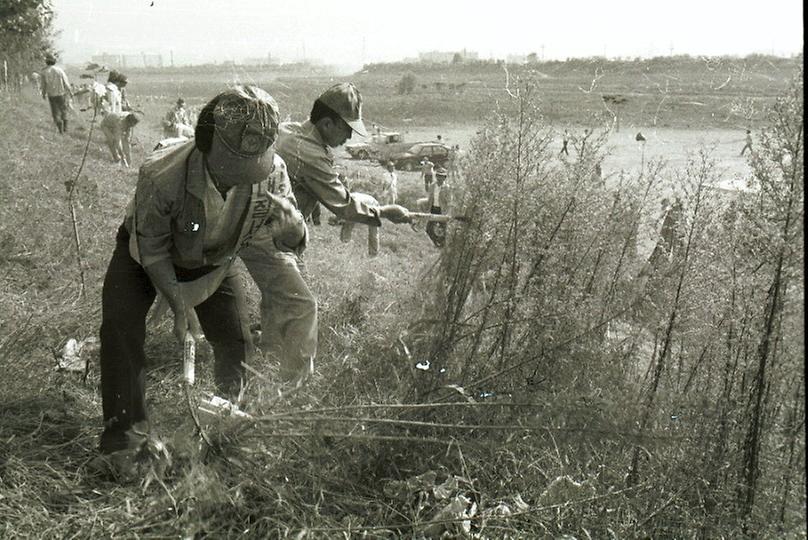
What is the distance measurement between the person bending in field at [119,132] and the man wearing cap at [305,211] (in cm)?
804

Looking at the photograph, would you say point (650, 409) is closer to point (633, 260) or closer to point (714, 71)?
point (633, 260)

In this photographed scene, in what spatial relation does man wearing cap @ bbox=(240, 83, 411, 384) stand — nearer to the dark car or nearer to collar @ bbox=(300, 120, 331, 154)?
collar @ bbox=(300, 120, 331, 154)

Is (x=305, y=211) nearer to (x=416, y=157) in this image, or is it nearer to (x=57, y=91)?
(x=57, y=91)

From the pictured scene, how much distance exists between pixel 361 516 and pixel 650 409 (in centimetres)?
102

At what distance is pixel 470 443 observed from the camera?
242 centimetres

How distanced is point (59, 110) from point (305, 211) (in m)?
10.9

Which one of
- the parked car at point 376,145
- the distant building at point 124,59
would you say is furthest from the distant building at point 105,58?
the parked car at point 376,145

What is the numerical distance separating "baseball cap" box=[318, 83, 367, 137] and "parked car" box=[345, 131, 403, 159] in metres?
19.8

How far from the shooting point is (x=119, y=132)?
1124 cm

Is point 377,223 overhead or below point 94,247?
overhead

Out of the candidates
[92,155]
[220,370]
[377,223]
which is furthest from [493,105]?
[92,155]

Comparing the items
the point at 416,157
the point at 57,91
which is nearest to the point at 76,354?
the point at 57,91

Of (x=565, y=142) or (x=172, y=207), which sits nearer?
(x=172, y=207)

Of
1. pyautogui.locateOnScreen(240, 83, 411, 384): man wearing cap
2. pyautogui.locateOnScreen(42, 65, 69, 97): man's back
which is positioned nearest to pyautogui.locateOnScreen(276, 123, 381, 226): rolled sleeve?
pyautogui.locateOnScreen(240, 83, 411, 384): man wearing cap
